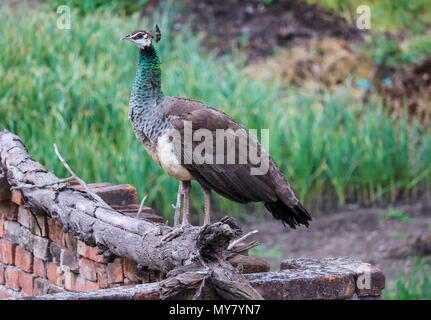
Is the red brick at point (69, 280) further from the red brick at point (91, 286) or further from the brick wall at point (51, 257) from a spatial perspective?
the red brick at point (91, 286)

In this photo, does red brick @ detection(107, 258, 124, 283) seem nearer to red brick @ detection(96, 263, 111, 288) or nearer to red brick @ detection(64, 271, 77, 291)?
red brick @ detection(96, 263, 111, 288)

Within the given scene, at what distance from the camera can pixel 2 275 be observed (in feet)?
11.9

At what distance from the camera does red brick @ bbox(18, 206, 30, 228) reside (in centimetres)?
343

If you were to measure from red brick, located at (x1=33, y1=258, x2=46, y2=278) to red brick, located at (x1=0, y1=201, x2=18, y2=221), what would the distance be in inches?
11.7

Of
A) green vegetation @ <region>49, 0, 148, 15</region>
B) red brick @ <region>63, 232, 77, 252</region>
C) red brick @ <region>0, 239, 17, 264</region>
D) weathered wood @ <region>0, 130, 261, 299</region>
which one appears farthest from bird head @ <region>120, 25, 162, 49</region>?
green vegetation @ <region>49, 0, 148, 15</region>

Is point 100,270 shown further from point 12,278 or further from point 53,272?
point 12,278

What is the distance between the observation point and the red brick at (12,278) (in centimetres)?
351

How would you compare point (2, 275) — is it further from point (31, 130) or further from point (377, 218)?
point (377, 218)

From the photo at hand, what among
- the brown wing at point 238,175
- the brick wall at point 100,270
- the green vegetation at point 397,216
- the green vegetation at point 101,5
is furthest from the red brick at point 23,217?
the green vegetation at point 101,5

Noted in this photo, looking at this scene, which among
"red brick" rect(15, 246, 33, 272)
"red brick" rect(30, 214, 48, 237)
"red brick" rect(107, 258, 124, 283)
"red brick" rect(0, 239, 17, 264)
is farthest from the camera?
"red brick" rect(0, 239, 17, 264)

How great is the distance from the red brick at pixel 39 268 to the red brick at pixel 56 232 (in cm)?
15

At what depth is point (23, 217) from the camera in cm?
347
